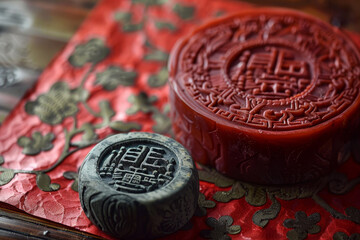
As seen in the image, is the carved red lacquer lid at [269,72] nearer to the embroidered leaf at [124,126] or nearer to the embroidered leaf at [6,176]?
the embroidered leaf at [124,126]

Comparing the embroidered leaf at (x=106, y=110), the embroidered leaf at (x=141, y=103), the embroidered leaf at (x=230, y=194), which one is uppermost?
the embroidered leaf at (x=141, y=103)

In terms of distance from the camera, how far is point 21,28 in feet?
7.41

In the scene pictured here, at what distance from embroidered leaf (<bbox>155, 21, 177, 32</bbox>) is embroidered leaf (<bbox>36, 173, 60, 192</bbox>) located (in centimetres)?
94

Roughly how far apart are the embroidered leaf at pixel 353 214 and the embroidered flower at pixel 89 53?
1.15 m

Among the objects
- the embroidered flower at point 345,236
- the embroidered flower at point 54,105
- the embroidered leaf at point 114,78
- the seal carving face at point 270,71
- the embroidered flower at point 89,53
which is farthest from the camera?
the embroidered flower at point 89,53

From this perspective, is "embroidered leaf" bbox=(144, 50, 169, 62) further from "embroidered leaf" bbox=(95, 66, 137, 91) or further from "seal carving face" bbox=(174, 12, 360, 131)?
"seal carving face" bbox=(174, 12, 360, 131)

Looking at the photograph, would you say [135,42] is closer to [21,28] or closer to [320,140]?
[21,28]

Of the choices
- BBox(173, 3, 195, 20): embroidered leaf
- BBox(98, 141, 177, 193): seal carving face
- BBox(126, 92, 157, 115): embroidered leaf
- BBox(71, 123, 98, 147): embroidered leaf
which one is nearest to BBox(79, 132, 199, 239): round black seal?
BBox(98, 141, 177, 193): seal carving face

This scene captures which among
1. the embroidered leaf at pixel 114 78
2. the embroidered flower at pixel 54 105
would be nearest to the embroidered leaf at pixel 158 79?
the embroidered leaf at pixel 114 78

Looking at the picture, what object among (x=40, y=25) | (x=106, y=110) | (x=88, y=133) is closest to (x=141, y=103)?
(x=106, y=110)

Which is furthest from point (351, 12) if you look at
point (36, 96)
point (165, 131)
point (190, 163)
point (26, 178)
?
point (26, 178)

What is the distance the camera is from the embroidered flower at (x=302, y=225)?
1464 mm

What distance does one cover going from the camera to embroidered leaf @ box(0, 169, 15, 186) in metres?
1.60

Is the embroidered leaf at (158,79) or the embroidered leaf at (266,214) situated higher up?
the embroidered leaf at (158,79)
